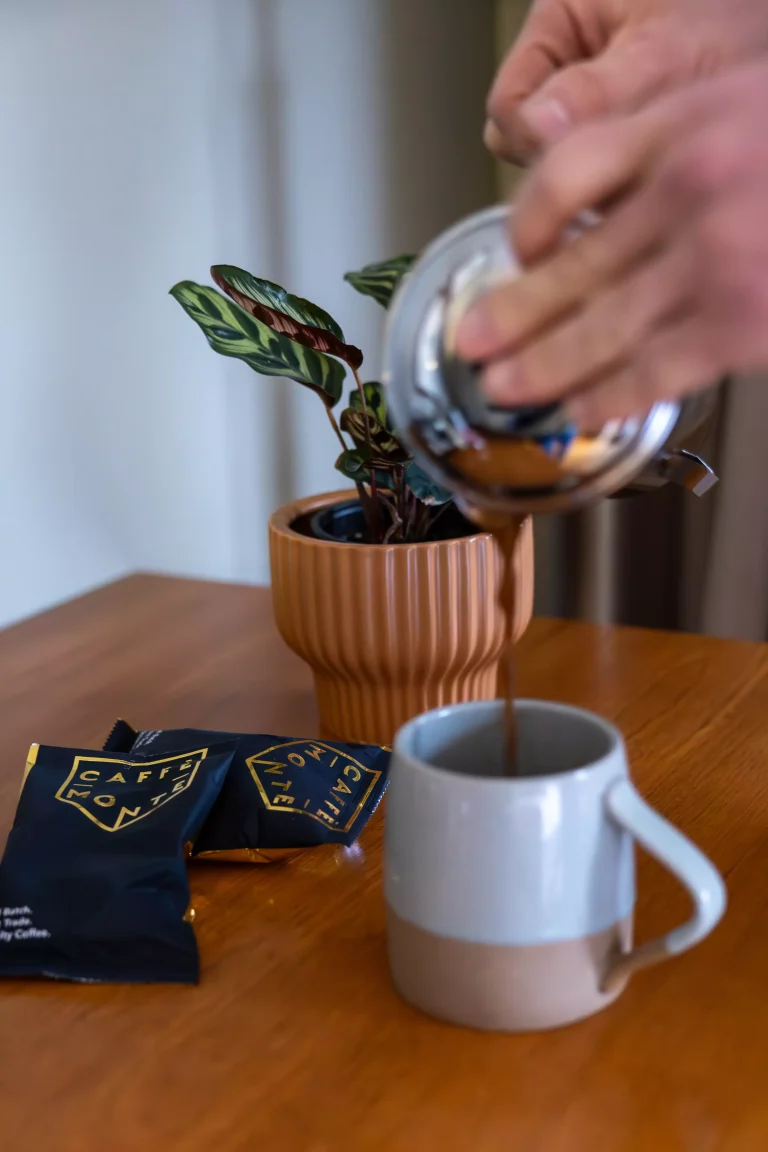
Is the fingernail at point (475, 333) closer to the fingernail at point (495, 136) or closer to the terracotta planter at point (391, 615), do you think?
the fingernail at point (495, 136)

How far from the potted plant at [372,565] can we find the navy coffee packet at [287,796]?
0.07 m

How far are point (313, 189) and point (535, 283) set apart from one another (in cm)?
115

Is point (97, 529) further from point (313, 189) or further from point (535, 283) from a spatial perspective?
point (535, 283)

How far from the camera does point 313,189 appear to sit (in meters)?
1.48

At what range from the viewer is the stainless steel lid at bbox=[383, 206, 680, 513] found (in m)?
0.43

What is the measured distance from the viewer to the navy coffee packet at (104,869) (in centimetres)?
55

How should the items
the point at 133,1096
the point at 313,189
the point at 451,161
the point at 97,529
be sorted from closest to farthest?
the point at 133,1096 → the point at 97,529 → the point at 313,189 → the point at 451,161

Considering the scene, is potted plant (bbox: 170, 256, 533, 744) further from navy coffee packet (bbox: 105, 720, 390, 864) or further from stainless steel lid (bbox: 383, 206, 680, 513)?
stainless steel lid (bbox: 383, 206, 680, 513)

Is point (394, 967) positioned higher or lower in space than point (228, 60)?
lower

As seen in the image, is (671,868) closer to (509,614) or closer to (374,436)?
(509,614)

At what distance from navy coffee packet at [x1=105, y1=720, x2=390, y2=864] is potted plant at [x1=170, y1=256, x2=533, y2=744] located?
0.07 metres

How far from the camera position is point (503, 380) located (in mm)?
410

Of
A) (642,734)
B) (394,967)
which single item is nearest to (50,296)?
(642,734)

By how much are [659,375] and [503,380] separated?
0.05m
